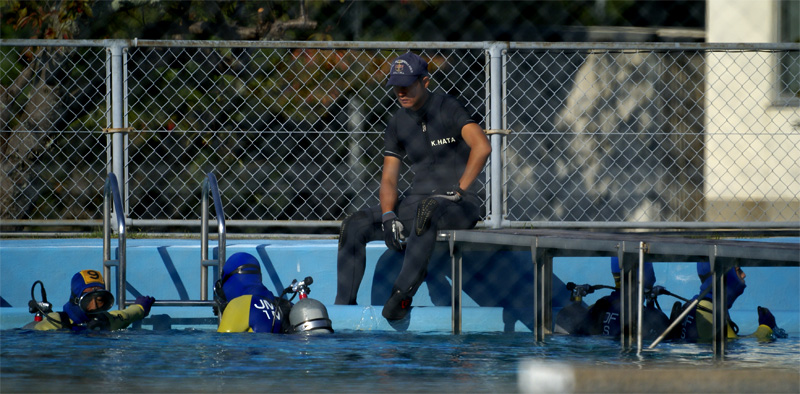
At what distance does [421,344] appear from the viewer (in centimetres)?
526

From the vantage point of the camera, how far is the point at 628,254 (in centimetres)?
483

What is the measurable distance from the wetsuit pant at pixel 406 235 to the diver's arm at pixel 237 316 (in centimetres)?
81

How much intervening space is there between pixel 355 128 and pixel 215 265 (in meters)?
2.02

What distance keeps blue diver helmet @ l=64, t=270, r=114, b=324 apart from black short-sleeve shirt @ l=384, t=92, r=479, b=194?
6.26ft

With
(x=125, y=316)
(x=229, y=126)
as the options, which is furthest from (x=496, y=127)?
(x=125, y=316)

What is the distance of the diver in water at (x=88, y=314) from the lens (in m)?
5.48

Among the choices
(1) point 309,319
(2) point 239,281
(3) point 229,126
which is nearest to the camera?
(1) point 309,319

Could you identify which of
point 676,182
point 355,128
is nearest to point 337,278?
point 355,128

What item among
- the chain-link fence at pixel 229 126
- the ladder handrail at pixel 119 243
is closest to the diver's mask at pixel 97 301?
the ladder handrail at pixel 119 243

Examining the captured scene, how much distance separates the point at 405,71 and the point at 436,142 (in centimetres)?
48

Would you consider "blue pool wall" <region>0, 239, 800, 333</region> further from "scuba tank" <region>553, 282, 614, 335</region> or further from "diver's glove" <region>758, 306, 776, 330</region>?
"diver's glove" <region>758, 306, 776, 330</region>

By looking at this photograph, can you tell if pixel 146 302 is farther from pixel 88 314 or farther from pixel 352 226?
pixel 352 226

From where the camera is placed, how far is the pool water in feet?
12.8

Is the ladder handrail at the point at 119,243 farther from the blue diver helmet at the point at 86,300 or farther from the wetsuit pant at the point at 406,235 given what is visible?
the wetsuit pant at the point at 406,235
